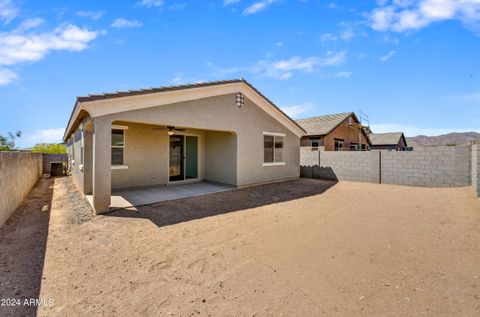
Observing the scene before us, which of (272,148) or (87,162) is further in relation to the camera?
(272,148)

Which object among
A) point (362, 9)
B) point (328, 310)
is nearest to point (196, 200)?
point (328, 310)

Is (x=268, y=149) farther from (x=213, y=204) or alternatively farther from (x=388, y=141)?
(x=388, y=141)

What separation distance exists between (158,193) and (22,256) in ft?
16.3

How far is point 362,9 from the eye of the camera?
27.0ft

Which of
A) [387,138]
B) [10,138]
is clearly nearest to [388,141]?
[387,138]

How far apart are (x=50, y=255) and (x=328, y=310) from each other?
4.63 metres

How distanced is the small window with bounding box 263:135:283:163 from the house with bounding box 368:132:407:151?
2916 centimetres

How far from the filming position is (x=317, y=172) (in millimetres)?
14688

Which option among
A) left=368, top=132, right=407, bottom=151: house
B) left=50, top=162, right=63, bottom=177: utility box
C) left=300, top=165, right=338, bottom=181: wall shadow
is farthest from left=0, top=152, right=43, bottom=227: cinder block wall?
left=368, top=132, right=407, bottom=151: house

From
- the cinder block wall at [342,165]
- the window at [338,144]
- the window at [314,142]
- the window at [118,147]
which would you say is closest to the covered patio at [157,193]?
the window at [118,147]

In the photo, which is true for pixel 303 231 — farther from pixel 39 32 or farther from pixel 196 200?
pixel 39 32

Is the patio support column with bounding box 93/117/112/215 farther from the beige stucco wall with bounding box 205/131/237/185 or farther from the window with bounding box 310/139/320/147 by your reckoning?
the window with bounding box 310/139/320/147

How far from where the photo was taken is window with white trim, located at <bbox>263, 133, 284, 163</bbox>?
11.8m

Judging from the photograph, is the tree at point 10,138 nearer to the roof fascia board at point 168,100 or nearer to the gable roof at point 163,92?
the gable roof at point 163,92
